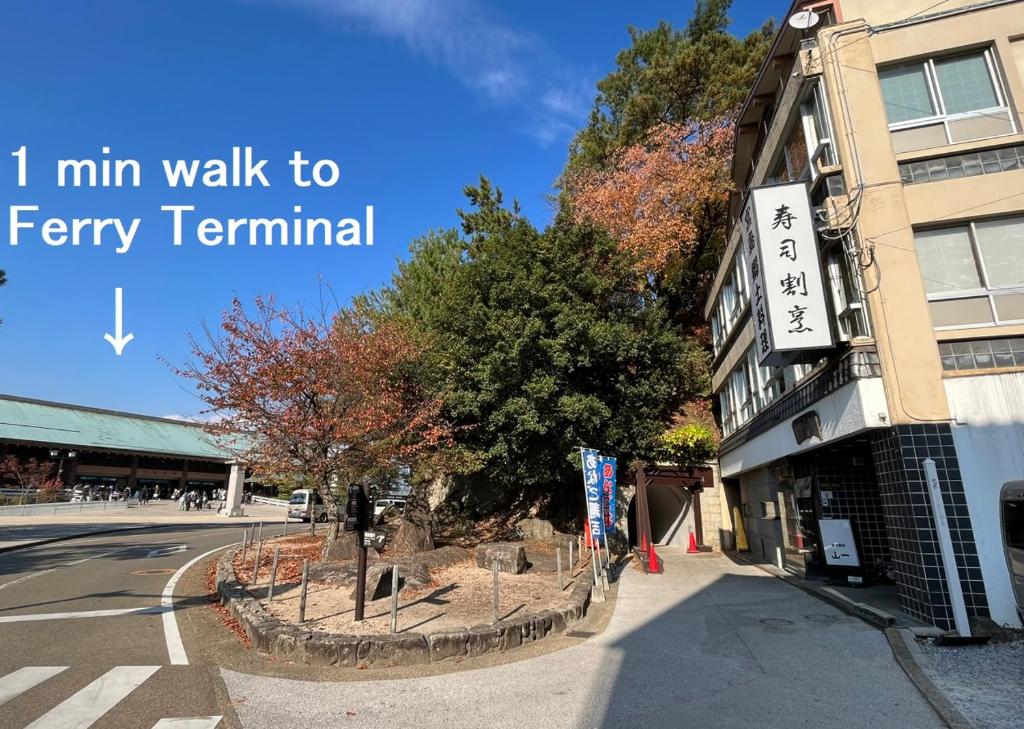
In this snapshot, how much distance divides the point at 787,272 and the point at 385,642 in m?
8.95

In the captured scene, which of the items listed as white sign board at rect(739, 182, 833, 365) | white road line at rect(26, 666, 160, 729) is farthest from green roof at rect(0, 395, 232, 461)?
white sign board at rect(739, 182, 833, 365)

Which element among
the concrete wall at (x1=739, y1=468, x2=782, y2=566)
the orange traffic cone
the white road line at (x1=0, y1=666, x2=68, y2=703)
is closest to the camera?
the white road line at (x1=0, y1=666, x2=68, y2=703)

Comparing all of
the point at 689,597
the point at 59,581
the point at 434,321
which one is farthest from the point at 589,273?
the point at 59,581

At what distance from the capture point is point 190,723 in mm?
4879

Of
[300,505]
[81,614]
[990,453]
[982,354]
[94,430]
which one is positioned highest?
[94,430]

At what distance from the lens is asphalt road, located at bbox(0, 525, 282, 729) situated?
16.6 feet

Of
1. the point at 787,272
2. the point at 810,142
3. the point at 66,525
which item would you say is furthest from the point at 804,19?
the point at 66,525

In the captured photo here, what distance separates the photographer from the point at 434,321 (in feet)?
64.5

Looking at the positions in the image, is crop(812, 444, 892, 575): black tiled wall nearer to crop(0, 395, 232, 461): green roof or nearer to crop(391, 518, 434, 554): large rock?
crop(391, 518, 434, 554): large rock

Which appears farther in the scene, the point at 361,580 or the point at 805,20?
the point at 805,20

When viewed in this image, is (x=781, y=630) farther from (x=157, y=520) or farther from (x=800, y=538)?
(x=157, y=520)

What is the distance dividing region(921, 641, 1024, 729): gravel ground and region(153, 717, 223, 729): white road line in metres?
7.05

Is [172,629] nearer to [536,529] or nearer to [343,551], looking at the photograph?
[343,551]

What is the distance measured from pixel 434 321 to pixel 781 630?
14715 millimetres
